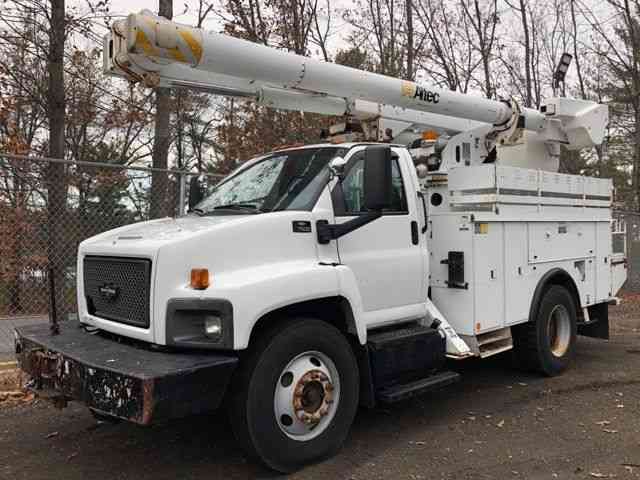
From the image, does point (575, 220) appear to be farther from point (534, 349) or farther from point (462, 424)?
point (462, 424)

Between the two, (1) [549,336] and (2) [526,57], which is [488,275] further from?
(2) [526,57]

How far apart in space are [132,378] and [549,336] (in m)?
4.94

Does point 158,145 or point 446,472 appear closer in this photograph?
point 446,472

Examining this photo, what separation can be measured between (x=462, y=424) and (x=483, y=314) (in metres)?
1.04

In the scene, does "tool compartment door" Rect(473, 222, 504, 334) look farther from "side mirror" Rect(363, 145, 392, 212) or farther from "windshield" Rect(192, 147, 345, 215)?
"windshield" Rect(192, 147, 345, 215)

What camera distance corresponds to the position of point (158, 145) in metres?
10.2

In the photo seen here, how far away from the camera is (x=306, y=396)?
404 cm

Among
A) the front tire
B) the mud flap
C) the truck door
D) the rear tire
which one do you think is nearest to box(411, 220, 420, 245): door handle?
the truck door

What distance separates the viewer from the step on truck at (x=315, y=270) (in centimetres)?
363

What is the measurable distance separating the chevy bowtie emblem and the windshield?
1040mm

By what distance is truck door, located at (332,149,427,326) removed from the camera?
14.9 feet

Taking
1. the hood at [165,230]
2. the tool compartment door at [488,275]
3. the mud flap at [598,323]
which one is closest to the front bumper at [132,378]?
the hood at [165,230]

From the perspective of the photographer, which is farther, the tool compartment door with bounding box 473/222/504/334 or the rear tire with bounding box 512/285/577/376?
the rear tire with bounding box 512/285/577/376

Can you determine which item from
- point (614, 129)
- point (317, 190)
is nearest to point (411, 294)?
point (317, 190)
